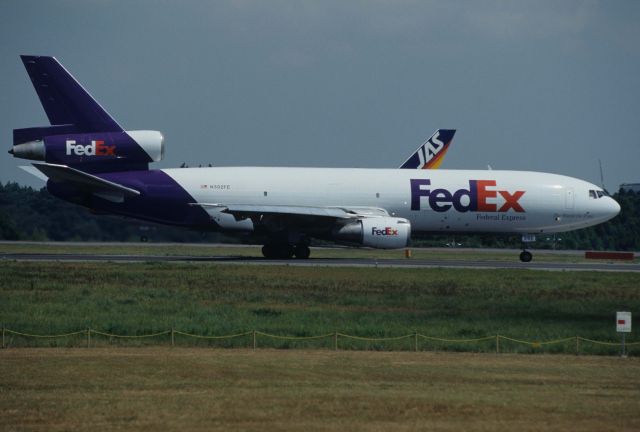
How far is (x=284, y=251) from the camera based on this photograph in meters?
55.9

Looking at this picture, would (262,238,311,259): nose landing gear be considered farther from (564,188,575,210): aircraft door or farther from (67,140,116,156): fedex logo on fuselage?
(564,188,575,210): aircraft door

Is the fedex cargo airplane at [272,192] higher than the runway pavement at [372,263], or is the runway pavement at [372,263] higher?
the fedex cargo airplane at [272,192]

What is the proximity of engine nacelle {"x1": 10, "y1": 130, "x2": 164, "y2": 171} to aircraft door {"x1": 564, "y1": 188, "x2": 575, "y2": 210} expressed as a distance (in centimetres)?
2353

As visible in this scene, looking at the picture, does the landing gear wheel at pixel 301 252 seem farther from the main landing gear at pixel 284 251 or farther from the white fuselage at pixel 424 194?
the white fuselage at pixel 424 194

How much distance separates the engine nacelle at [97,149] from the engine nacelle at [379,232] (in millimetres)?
11471

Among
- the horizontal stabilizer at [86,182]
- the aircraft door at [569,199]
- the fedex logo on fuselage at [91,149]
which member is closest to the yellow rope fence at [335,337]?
the horizontal stabilizer at [86,182]

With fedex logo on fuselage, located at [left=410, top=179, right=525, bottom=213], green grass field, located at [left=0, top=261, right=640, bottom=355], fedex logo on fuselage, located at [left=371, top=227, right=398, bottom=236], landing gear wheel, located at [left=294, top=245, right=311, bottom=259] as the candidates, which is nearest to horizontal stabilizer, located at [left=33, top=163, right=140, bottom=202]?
green grass field, located at [left=0, top=261, right=640, bottom=355]

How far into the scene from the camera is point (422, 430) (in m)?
16.7

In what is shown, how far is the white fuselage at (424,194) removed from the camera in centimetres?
5547

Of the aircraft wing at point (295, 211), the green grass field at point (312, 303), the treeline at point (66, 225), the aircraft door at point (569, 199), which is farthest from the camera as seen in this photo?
the treeline at point (66, 225)

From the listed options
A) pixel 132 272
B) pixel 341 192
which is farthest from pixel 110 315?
pixel 341 192

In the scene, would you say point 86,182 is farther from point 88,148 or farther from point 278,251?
point 278,251

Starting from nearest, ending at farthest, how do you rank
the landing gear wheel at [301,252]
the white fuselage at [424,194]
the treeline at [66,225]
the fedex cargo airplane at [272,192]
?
1. the fedex cargo airplane at [272,192]
2. the white fuselage at [424,194]
3. the landing gear wheel at [301,252]
4. the treeline at [66,225]

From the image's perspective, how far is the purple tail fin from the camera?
5331 cm
